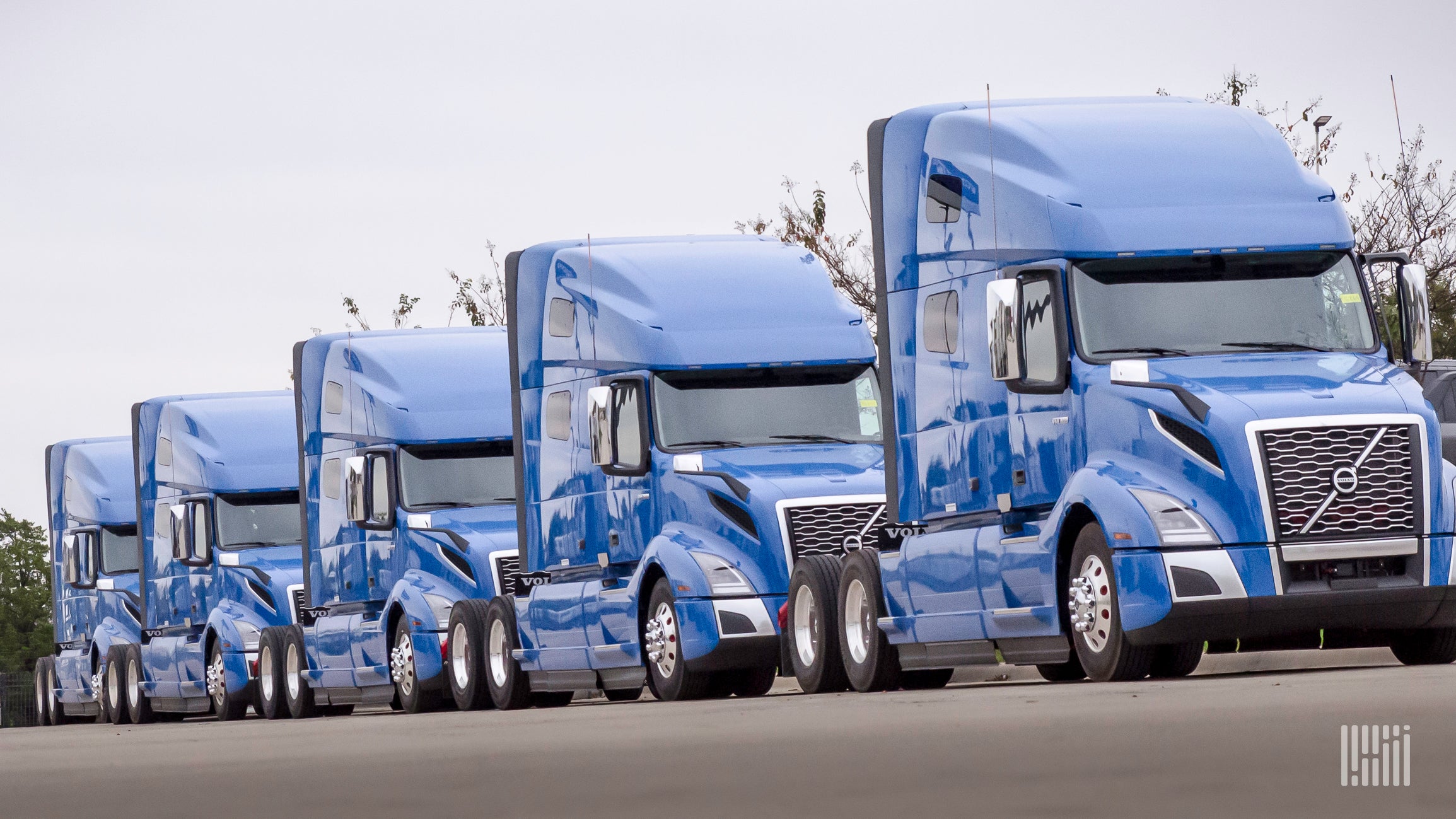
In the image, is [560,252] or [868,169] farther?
[560,252]

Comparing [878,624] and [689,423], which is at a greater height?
[689,423]

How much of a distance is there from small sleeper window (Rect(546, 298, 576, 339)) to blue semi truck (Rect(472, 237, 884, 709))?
0.11 feet

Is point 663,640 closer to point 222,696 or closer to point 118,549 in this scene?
point 222,696

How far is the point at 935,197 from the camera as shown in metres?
16.5

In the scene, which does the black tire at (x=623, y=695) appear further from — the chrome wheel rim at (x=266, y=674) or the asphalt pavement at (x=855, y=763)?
the asphalt pavement at (x=855, y=763)

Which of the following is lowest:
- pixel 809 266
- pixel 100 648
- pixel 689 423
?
pixel 100 648

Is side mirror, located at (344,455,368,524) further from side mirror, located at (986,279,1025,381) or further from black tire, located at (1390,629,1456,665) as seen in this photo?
black tire, located at (1390,629,1456,665)

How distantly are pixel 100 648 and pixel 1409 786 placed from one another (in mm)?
31637

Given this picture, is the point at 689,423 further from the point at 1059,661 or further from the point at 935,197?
the point at 1059,661

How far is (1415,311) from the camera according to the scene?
15.4m

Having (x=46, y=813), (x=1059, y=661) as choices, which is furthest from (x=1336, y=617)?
(x=46, y=813)

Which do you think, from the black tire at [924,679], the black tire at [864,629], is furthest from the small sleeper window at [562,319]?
the black tire at [924,679]

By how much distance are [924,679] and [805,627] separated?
113cm

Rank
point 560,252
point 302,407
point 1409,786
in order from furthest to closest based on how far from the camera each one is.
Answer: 1. point 302,407
2. point 560,252
3. point 1409,786
